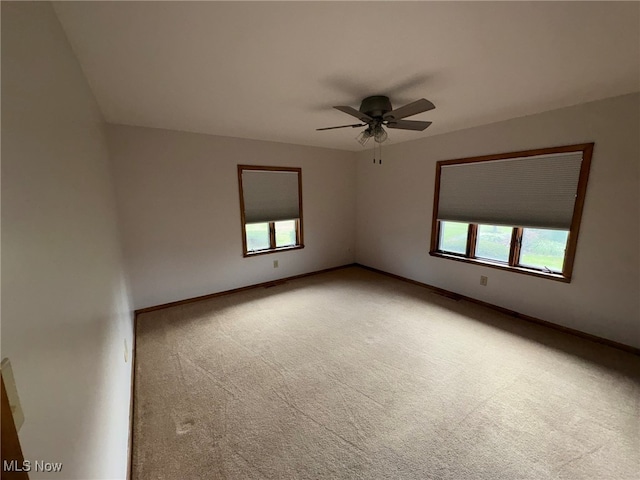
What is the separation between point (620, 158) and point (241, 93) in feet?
11.2

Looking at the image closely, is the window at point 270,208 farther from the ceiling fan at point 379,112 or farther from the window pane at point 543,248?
the window pane at point 543,248

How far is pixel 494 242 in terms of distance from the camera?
3.36m

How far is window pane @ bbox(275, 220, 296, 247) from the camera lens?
4.36 metres

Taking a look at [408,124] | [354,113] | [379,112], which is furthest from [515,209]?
[354,113]

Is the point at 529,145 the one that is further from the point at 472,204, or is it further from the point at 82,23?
the point at 82,23

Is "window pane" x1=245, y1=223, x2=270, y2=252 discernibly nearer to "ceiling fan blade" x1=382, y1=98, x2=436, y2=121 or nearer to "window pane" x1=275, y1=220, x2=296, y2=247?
"window pane" x1=275, y1=220, x2=296, y2=247

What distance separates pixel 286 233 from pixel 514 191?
3.22m

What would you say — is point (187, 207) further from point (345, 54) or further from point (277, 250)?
point (345, 54)

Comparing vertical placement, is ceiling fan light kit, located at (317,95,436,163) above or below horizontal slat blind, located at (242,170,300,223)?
above

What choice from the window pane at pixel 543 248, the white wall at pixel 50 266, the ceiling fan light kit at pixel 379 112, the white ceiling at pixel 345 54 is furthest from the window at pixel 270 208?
the window pane at pixel 543 248

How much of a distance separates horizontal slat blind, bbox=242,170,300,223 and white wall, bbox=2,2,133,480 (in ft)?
8.25

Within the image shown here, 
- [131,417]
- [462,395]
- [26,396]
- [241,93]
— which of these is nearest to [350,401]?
[462,395]

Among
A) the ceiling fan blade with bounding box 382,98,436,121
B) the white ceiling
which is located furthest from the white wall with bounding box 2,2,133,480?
the ceiling fan blade with bounding box 382,98,436,121

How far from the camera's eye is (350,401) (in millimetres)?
1900
